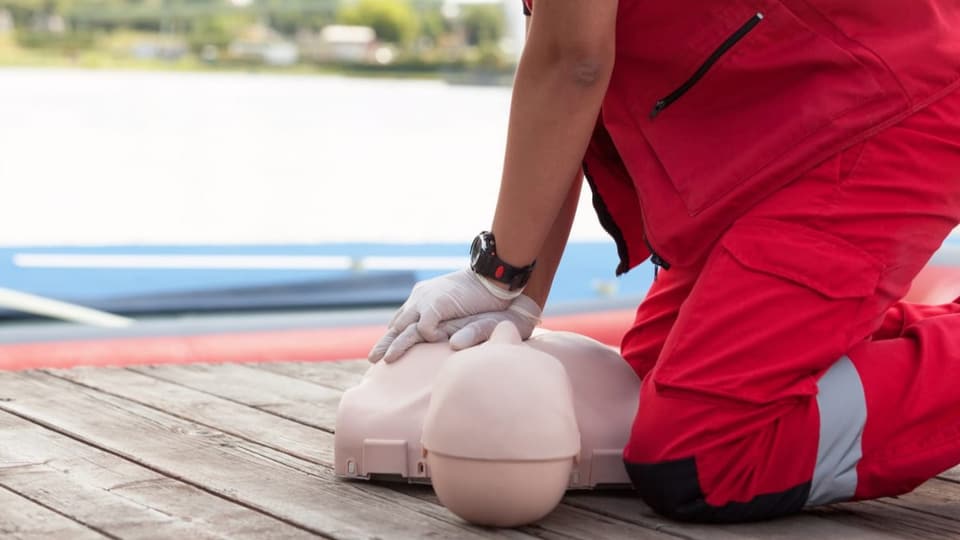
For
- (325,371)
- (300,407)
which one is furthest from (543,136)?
(325,371)

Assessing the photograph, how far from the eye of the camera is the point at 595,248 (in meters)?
5.62

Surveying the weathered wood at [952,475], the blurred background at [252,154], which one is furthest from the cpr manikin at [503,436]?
the blurred background at [252,154]

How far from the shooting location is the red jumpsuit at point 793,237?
1.38 m

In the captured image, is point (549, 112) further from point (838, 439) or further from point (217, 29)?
point (217, 29)

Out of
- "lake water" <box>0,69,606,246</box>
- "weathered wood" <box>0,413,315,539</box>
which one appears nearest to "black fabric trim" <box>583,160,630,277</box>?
"weathered wood" <box>0,413,315,539</box>

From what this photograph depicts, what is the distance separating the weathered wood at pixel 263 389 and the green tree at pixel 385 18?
9203mm

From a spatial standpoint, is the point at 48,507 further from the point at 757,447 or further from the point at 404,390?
the point at 757,447

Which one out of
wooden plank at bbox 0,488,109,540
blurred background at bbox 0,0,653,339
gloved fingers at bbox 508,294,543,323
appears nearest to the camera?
wooden plank at bbox 0,488,109,540

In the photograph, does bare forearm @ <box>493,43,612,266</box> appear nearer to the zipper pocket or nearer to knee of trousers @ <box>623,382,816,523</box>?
the zipper pocket

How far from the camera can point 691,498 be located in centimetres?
138

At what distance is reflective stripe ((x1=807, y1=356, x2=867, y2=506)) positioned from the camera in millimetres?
1395

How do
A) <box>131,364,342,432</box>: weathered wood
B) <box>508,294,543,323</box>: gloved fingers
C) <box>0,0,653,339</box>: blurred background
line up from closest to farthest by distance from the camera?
<box>508,294,543,323</box>: gloved fingers, <box>131,364,342,432</box>: weathered wood, <box>0,0,653,339</box>: blurred background

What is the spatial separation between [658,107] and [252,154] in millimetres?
9412

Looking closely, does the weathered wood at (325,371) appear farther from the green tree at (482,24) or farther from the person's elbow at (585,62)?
the green tree at (482,24)
